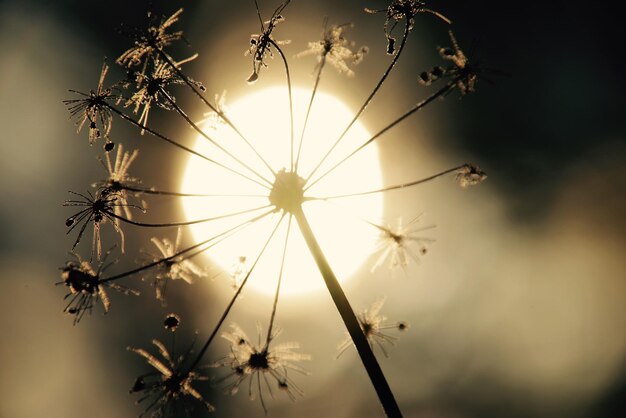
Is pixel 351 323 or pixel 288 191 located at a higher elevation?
pixel 288 191

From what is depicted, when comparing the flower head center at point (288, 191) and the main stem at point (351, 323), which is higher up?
the flower head center at point (288, 191)

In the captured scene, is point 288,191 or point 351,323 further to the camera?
point 288,191

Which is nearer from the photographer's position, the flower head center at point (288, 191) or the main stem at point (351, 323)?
the main stem at point (351, 323)

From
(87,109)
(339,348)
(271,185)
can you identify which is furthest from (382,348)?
(87,109)

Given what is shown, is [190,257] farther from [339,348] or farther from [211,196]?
[339,348]
